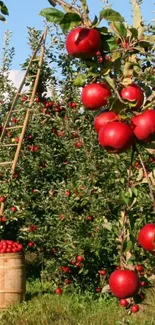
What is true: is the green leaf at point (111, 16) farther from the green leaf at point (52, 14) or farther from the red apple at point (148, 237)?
the red apple at point (148, 237)

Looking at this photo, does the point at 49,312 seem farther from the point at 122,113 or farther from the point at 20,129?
the point at 122,113

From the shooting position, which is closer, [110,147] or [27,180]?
[110,147]

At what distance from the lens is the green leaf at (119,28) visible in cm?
113

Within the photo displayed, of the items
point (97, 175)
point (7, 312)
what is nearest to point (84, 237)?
point (97, 175)

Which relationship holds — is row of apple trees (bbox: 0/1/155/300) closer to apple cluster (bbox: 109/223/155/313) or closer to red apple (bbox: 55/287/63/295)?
red apple (bbox: 55/287/63/295)

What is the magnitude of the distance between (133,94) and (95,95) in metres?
0.07

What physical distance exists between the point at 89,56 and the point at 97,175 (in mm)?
5053

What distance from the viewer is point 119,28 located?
1.14 meters

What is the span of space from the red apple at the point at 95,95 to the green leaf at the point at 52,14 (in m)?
0.16

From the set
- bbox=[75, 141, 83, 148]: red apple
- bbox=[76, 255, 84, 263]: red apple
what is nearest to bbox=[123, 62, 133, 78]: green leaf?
bbox=[76, 255, 84, 263]: red apple

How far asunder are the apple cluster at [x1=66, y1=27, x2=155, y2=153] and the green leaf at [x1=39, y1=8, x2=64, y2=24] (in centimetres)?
8

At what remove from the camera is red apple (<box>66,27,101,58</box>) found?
110 centimetres

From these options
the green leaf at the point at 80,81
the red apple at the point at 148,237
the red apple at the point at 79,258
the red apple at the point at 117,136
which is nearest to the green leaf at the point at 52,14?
the green leaf at the point at 80,81

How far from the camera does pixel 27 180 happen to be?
21.7 feet
